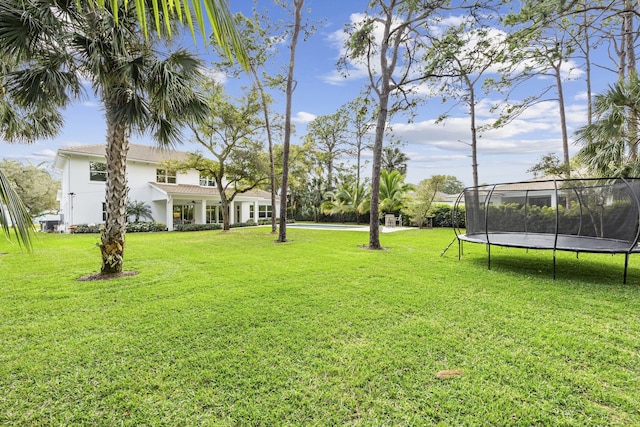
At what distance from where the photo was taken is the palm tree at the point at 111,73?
4.92 metres

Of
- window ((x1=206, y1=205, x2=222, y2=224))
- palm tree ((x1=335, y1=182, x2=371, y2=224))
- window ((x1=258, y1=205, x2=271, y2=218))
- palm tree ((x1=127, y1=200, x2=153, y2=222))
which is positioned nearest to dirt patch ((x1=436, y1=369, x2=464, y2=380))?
palm tree ((x1=127, y1=200, x2=153, y2=222))

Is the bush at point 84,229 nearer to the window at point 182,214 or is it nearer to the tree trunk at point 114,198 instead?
the window at point 182,214

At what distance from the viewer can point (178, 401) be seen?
2330mm

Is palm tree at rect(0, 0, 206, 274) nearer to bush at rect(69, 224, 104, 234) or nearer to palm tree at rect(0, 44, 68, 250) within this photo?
palm tree at rect(0, 44, 68, 250)

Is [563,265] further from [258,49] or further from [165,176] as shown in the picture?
[165,176]

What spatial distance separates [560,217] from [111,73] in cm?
1253

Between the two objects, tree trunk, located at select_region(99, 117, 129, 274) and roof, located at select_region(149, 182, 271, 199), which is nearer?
tree trunk, located at select_region(99, 117, 129, 274)

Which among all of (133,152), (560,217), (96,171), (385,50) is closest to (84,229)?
(96,171)

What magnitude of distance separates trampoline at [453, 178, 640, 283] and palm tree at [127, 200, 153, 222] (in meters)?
20.1

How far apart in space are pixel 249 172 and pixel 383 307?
1477 centimetres

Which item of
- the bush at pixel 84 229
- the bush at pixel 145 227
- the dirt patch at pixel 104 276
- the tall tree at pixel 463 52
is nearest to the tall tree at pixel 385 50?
the tall tree at pixel 463 52

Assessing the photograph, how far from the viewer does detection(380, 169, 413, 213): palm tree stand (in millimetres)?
21625

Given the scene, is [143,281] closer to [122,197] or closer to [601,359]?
[122,197]

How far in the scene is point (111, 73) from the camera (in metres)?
5.65
